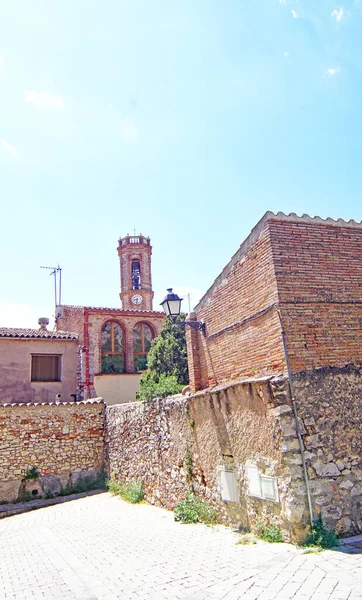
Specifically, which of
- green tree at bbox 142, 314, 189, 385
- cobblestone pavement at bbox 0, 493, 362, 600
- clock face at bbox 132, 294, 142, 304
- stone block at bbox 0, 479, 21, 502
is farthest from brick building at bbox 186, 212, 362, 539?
clock face at bbox 132, 294, 142, 304

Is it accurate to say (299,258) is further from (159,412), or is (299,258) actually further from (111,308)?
(111,308)

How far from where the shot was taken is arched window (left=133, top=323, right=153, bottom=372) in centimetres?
A: 2228

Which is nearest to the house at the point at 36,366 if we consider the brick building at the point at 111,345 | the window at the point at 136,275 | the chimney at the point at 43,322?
the brick building at the point at 111,345

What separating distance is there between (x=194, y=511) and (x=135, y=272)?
933 inches

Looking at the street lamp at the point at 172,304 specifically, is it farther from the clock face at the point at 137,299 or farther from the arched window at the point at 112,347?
the clock face at the point at 137,299

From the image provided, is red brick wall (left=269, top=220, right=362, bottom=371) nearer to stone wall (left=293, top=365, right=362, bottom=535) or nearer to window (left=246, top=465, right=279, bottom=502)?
stone wall (left=293, top=365, right=362, bottom=535)

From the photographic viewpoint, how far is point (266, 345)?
23.3ft

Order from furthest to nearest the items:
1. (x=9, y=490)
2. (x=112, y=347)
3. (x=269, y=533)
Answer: (x=112, y=347)
(x=9, y=490)
(x=269, y=533)

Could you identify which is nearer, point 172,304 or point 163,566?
point 163,566

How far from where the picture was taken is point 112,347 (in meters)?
21.8

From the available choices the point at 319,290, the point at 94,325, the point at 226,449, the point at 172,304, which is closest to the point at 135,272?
the point at 94,325

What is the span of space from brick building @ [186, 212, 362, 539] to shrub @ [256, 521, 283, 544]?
13 cm

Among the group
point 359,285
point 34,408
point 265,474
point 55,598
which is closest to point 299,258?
point 359,285

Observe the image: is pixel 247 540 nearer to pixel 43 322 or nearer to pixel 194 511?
pixel 194 511
